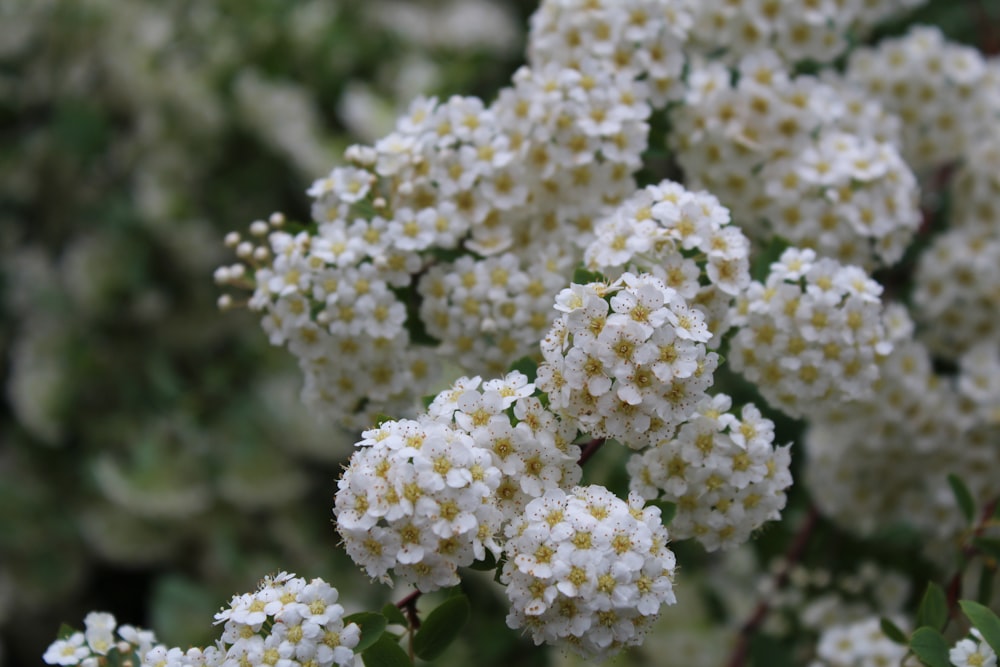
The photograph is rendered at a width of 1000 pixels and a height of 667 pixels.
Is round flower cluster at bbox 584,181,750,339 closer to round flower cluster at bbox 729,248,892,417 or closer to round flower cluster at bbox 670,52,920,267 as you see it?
round flower cluster at bbox 729,248,892,417

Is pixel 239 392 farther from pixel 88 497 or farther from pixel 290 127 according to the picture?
pixel 290 127

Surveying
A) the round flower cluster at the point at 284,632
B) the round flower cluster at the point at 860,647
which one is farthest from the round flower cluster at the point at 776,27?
the round flower cluster at the point at 284,632

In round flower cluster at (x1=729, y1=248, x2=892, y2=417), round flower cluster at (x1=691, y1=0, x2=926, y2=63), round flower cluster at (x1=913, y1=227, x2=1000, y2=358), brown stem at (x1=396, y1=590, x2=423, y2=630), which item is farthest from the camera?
round flower cluster at (x1=913, y1=227, x2=1000, y2=358)

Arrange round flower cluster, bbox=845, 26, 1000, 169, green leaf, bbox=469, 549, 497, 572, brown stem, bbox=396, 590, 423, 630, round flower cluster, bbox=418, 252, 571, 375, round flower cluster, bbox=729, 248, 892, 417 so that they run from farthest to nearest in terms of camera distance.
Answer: round flower cluster, bbox=845, 26, 1000, 169
round flower cluster, bbox=418, 252, 571, 375
round flower cluster, bbox=729, 248, 892, 417
brown stem, bbox=396, 590, 423, 630
green leaf, bbox=469, 549, 497, 572

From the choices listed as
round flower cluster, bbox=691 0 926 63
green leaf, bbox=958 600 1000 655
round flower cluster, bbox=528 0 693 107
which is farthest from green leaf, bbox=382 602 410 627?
round flower cluster, bbox=691 0 926 63

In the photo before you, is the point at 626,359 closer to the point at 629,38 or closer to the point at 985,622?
the point at 985,622

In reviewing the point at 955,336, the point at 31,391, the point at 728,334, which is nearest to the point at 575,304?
the point at 728,334

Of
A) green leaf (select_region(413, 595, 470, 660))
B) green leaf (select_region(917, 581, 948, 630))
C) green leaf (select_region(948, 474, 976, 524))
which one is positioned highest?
green leaf (select_region(413, 595, 470, 660))
